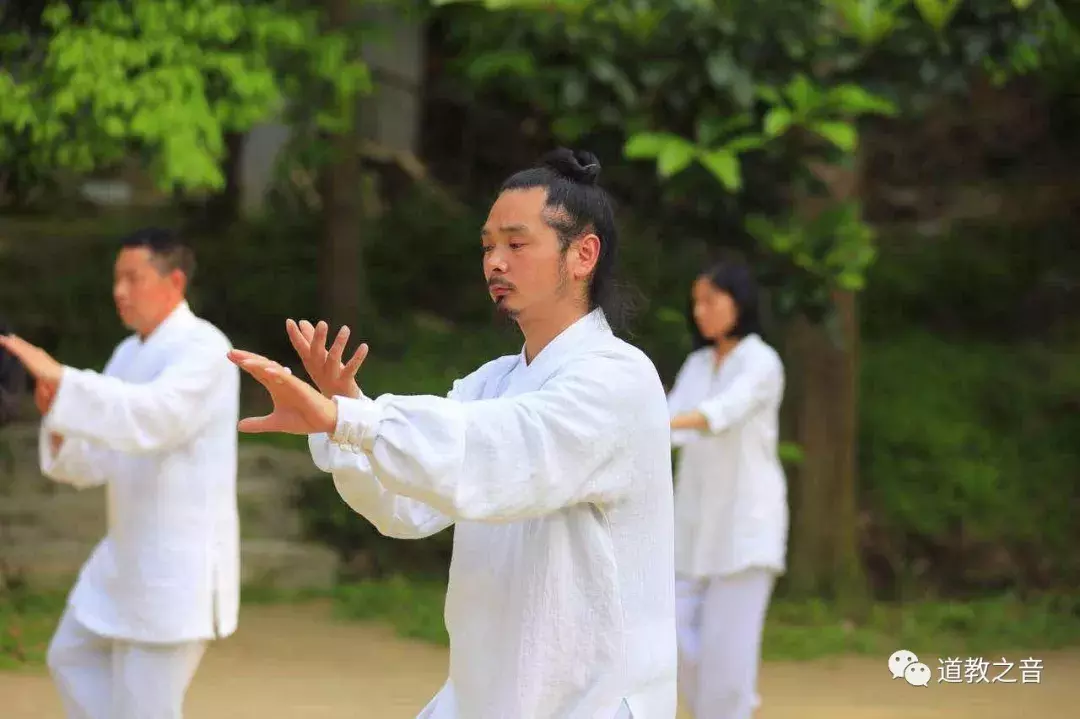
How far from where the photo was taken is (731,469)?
616 centimetres

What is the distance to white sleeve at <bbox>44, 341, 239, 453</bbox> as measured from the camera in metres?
4.21

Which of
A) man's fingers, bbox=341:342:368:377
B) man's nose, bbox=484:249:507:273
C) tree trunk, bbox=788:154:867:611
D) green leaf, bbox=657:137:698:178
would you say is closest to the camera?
man's fingers, bbox=341:342:368:377

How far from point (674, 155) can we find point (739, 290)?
5.08 ft

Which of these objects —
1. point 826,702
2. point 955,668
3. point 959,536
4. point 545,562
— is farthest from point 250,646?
point 545,562

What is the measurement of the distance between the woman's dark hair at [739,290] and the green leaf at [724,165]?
1.37 m

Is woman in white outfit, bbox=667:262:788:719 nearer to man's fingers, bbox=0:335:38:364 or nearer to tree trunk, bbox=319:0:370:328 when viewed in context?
man's fingers, bbox=0:335:38:364

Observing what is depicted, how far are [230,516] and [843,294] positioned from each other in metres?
5.01

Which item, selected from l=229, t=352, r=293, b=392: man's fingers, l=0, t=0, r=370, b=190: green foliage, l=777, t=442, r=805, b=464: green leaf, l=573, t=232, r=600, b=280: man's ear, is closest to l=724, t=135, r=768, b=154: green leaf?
l=777, t=442, r=805, b=464: green leaf

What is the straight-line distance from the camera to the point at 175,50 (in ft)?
27.2

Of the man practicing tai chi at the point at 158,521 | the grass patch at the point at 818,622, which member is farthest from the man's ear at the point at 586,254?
the grass patch at the point at 818,622

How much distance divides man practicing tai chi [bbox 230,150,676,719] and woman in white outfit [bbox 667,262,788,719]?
2.82 meters

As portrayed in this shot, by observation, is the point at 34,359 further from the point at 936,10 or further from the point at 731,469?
the point at 936,10

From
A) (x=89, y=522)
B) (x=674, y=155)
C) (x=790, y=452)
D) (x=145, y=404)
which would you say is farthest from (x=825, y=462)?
(x=145, y=404)

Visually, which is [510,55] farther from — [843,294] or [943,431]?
[943,431]
